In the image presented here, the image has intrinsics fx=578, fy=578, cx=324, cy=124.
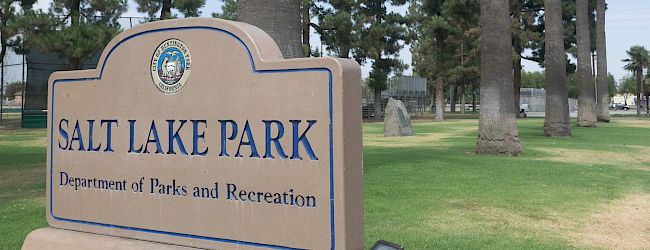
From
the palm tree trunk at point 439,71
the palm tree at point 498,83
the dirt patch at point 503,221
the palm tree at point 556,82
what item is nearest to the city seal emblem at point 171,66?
the dirt patch at point 503,221

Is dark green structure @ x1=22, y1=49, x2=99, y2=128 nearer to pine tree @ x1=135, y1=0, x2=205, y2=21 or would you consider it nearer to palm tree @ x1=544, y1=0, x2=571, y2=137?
pine tree @ x1=135, y1=0, x2=205, y2=21

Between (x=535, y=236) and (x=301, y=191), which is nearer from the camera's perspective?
(x=301, y=191)

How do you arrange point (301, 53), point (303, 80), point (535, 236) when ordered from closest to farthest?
point (303, 80)
point (535, 236)
point (301, 53)

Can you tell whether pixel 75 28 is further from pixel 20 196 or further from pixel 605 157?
pixel 605 157

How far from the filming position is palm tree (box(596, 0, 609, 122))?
108 feet

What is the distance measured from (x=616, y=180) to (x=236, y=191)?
8.34 meters

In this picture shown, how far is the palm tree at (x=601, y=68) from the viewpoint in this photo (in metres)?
32.9

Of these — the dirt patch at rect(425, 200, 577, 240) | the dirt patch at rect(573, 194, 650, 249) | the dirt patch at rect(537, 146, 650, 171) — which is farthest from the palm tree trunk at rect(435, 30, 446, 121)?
the dirt patch at rect(425, 200, 577, 240)

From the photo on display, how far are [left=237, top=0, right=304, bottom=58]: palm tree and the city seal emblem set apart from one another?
2.79 meters

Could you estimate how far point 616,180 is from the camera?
9.27 metres

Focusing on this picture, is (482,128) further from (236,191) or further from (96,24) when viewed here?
(96,24)

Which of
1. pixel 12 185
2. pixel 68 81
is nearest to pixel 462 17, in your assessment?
pixel 12 185

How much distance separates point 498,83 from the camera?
13.0 meters

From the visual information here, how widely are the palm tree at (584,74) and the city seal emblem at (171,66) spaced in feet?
86.5
